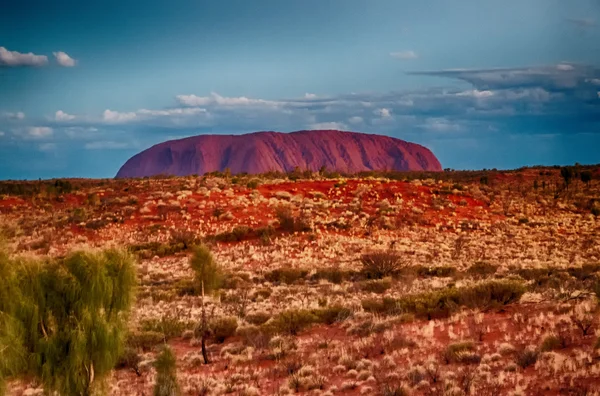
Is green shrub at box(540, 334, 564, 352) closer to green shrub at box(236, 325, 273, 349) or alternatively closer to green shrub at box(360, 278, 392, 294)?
green shrub at box(236, 325, 273, 349)

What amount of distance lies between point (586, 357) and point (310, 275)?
18550 millimetres

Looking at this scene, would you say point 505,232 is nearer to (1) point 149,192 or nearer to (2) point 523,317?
(2) point 523,317

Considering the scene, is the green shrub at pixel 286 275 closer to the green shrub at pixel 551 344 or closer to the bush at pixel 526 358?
the green shrub at pixel 551 344

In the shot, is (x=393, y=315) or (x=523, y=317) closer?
(x=523, y=317)

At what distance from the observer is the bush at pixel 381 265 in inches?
1155

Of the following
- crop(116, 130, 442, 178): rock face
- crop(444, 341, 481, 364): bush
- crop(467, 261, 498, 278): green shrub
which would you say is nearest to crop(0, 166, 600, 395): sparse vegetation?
crop(444, 341, 481, 364): bush

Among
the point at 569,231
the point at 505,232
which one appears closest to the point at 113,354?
the point at 505,232

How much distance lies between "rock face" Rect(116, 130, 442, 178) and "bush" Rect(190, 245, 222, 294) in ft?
400

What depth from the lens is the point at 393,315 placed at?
65.2ft

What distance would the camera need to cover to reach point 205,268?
59.0ft

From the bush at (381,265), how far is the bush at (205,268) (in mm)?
12362

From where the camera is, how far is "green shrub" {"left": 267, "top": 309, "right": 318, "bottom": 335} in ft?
63.7

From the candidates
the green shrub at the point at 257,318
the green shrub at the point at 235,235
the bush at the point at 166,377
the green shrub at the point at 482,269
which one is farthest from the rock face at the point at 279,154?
the bush at the point at 166,377

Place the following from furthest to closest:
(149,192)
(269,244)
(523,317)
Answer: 1. (149,192)
2. (269,244)
3. (523,317)
